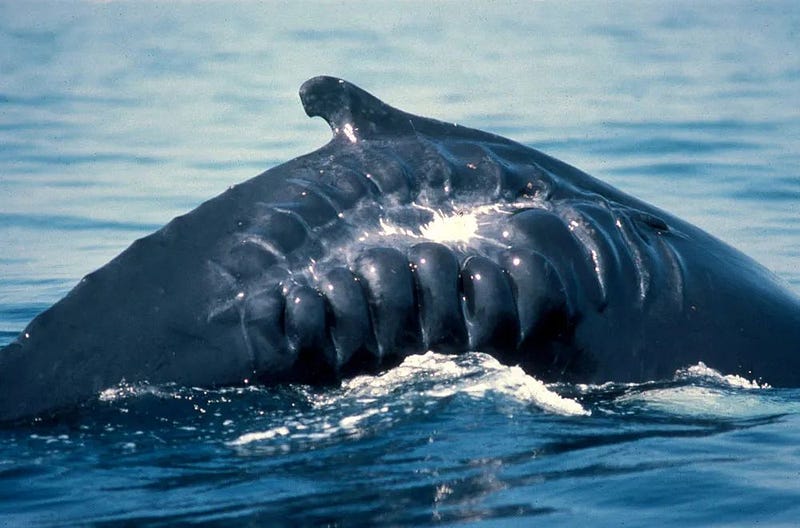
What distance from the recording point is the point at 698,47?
1038 inches

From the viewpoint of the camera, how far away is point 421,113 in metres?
18.8

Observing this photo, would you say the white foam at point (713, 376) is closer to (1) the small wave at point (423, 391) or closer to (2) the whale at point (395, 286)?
(2) the whale at point (395, 286)

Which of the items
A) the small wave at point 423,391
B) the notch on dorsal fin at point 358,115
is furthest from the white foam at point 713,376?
the notch on dorsal fin at point 358,115

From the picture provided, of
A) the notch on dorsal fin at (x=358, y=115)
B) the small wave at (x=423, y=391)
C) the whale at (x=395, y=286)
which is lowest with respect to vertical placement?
the small wave at (x=423, y=391)

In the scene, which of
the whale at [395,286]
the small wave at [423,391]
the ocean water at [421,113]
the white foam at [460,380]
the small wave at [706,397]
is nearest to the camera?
the ocean water at [421,113]

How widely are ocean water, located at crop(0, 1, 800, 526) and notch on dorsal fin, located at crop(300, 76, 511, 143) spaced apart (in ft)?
3.62

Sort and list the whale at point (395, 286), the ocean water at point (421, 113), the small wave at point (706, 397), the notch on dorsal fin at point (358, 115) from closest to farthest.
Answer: the ocean water at point (421, 113)
the whale at point (395, 286)
the small wave at point (706, 397)
the notch on dorsal fin at point (358, 115)

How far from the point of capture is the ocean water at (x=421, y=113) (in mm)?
5555

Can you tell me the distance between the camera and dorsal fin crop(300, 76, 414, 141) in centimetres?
686

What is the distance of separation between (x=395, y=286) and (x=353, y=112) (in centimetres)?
96

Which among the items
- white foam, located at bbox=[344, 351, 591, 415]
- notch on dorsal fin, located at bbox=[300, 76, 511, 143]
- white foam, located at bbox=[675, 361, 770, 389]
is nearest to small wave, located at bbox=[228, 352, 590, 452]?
white foam, located at bbox=[344, 351, 591, 415]

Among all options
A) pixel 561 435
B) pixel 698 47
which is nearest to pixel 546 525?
pixel 561 435

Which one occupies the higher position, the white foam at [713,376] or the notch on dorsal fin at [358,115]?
the notch on dorsal fin at [358,115]

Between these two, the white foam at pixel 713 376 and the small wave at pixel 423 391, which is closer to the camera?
the small wave at pixel 423 391
